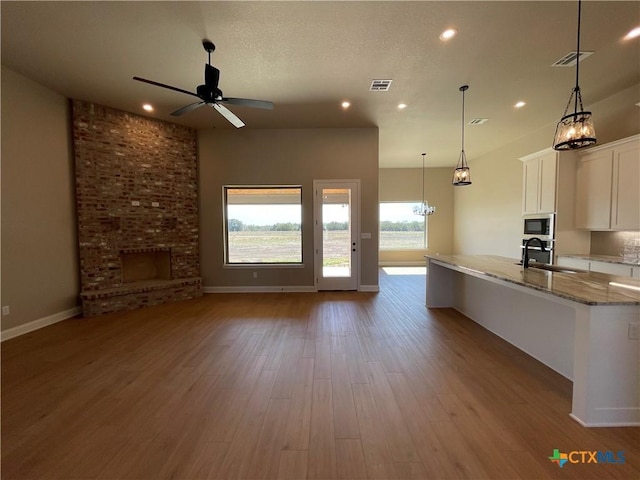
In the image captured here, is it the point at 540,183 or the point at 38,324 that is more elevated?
the point at 540,183

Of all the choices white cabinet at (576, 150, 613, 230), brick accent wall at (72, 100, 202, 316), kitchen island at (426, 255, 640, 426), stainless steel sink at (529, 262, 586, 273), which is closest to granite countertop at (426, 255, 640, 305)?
kitchen island at (426, 255, 640, 426)

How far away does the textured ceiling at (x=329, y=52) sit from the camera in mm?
2445

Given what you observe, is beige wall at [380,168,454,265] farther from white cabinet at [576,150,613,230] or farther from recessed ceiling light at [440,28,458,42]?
recessed ceiling light at [440,28,458,42]

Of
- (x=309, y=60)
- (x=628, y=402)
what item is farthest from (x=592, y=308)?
(x=309, y=60)

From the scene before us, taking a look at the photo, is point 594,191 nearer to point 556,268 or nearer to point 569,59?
point 569,59

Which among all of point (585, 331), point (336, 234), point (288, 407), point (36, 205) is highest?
point (36, 205)

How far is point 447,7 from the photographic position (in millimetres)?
2379

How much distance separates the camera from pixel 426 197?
30.5 feet

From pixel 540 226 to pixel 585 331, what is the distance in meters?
4.07

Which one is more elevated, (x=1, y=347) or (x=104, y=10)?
(x=104, y=10)

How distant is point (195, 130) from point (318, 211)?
3.04 m

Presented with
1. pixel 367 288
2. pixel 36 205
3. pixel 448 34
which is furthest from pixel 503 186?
pixel 36 205

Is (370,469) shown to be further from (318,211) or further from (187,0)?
(318,211)

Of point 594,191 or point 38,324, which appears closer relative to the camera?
point 38,324
